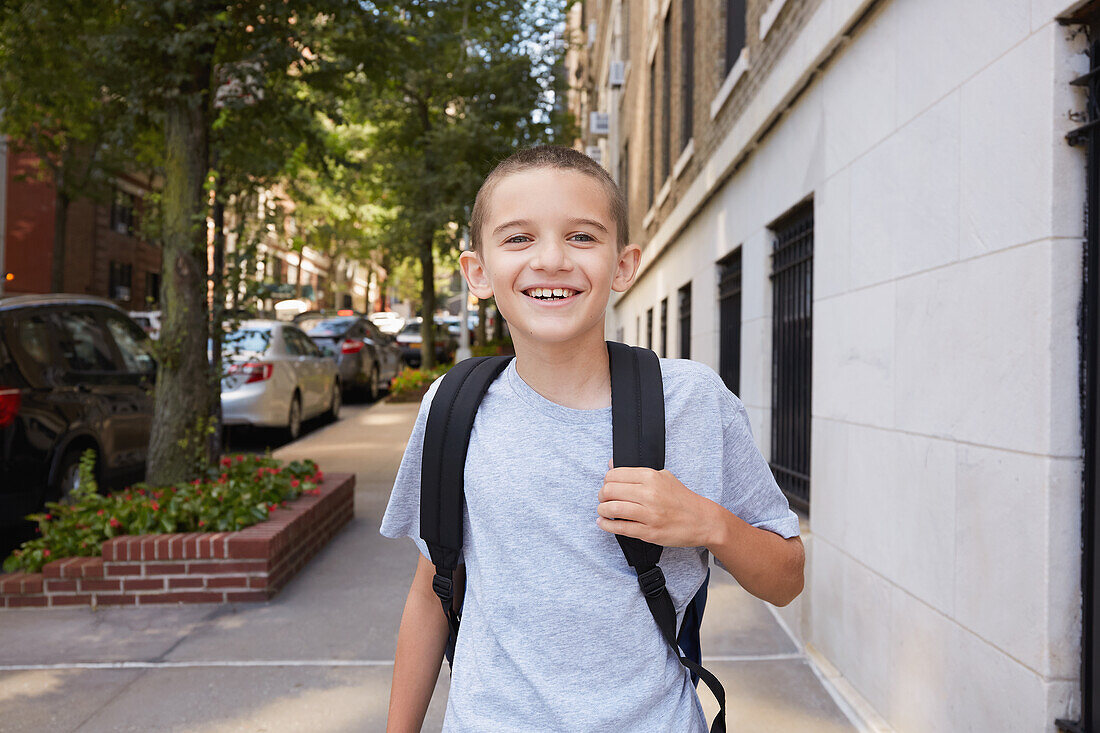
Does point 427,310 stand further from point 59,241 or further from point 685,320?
point 685,320

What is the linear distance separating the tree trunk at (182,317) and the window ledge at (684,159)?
5.33 metres

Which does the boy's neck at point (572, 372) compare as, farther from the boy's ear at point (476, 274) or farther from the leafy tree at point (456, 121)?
the leafy tree at point (456, 121)

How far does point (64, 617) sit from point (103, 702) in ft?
4.61

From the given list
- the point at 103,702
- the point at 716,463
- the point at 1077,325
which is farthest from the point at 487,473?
the point at 103,702

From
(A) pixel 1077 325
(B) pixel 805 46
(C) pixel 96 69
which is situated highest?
(C) pixel 96 69

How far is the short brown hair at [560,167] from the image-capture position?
167cm

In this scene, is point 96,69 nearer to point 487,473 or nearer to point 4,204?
point 487,473

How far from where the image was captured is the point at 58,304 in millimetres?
7062

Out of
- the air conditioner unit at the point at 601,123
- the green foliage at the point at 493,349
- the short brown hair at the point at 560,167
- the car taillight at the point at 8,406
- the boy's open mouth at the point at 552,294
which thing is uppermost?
the air conditioner unit at the point at 601,123

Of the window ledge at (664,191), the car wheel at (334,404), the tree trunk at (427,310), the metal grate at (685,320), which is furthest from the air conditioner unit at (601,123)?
the metal grate at (685,320)

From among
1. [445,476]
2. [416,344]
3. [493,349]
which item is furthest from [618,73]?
[445,476]

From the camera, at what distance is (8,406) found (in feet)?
19.9

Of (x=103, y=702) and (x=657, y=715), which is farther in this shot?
(x=103, y=702)

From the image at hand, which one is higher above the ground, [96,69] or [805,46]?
[96,69]
